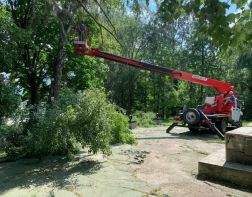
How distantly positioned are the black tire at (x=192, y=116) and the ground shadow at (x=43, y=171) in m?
5.31

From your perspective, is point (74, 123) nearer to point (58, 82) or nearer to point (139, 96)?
point (58, 82)

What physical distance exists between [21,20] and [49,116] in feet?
31.3

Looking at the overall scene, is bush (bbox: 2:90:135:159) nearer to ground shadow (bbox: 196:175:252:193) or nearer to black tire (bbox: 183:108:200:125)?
ground shadow (bbox: 196:175:252:193)

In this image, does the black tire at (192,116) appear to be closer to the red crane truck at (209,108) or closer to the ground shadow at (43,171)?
the red crane truck at (209,108)

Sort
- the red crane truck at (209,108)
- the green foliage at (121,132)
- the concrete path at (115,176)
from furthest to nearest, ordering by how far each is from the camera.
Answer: the red crane truck at (209,108)
the green foliage at (121,132)
the concrete path at (115,176)

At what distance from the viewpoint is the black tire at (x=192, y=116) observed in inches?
417

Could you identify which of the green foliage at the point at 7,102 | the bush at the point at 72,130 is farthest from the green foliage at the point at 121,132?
the green foliage at the point at 7,102

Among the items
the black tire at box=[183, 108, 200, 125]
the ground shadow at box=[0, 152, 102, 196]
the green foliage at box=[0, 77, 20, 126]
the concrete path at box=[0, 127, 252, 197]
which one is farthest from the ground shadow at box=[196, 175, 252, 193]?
the black tire at box=[183, 108, 200, 125]

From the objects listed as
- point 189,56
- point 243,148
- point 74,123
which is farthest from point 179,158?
point 189,56

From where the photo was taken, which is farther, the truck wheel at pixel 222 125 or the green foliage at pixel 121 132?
the truck wheel at pixel 222 125

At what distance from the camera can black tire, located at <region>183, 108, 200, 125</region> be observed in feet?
34.8

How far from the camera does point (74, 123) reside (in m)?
6.04

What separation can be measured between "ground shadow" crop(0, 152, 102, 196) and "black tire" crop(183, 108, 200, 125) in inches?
209

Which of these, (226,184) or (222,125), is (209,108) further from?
(226,184)
